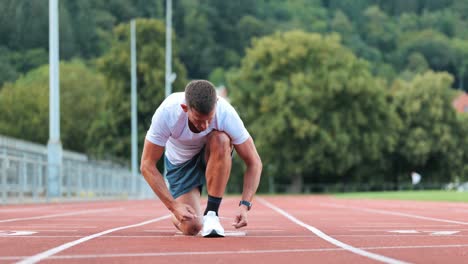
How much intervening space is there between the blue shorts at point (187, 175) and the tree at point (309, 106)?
188 ft

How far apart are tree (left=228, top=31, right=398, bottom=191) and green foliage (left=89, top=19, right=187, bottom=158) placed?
6405mm

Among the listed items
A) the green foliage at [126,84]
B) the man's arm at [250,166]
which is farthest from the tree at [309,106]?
the man's arm at [250,166]

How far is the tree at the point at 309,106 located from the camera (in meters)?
68.8

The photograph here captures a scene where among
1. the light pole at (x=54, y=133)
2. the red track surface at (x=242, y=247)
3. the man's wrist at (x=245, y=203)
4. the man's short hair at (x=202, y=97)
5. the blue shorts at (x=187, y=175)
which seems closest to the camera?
the red track surface at (x=242, y=247)

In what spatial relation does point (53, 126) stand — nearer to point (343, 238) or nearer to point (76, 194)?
point (76, 194)

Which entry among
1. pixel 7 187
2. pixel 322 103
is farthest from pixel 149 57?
pixel 7 187

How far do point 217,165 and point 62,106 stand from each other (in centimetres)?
7238

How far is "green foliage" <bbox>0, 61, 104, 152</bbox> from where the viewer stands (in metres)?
64.1

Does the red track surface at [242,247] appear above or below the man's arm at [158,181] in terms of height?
below

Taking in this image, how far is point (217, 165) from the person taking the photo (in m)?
8.93

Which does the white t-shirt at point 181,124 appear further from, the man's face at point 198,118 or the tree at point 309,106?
the tree at point 309,106

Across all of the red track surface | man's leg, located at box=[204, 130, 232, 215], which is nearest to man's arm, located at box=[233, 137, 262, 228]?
man's leg, located at box=[204, 130, 232, 215]

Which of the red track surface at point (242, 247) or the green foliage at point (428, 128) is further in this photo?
the green foliage at point (428, 128)

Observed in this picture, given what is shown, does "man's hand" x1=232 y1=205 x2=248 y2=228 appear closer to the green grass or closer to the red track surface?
the red track surface
